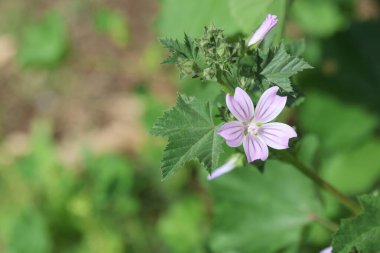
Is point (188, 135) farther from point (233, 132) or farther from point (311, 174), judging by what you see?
point (311, 174)

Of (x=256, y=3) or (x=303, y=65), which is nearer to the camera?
(x=303, y=65)

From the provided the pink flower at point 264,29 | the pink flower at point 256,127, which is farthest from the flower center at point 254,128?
the pink flower at point 264,29

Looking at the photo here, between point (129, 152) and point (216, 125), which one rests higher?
point (129, 152)

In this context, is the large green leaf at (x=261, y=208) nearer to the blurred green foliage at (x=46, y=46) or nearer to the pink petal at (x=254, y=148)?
the pink petal at (x=254, y=148)

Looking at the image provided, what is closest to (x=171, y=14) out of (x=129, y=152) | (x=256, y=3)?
(x=256, y=3)

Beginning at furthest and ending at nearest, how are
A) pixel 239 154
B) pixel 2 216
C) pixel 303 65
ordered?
pixel 2 216 → pixel 239 154 → pixel 303 65

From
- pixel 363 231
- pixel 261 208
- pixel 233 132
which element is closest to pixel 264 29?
pixel 233 132

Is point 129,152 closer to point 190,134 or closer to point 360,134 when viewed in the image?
point 360,134
